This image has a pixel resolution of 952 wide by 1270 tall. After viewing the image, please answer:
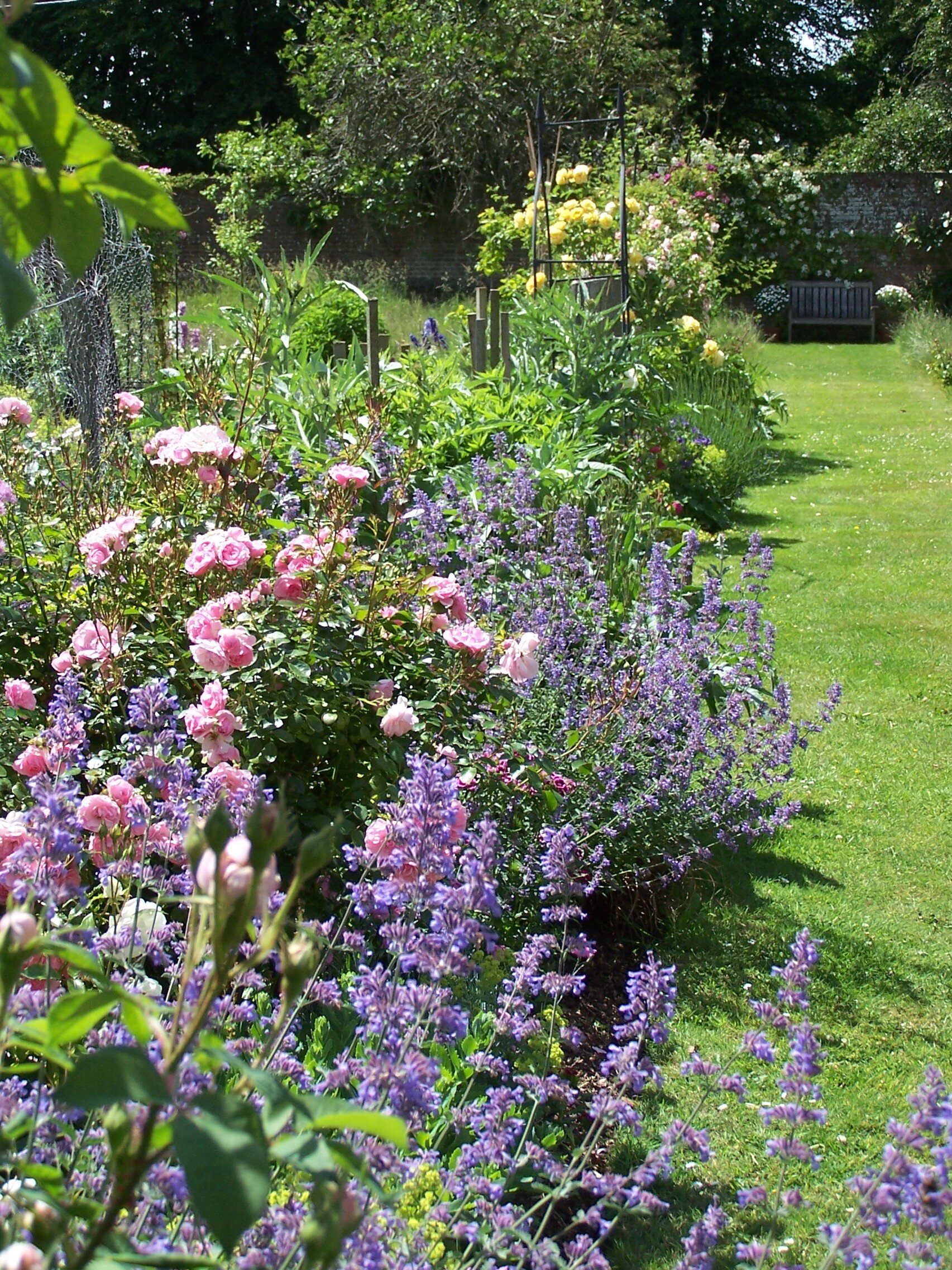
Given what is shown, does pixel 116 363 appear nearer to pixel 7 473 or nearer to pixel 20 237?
pixel 7 473

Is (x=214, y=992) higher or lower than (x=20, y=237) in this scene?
lower

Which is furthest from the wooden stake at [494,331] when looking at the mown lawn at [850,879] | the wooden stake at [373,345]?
the mown lawn at [850,879]

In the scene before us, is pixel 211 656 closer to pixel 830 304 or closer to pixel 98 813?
pixel 98 813

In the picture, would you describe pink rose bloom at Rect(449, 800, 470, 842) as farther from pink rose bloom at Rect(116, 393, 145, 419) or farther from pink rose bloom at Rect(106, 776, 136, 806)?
pink rose bloom at Rect(116, 393, 145, 419)

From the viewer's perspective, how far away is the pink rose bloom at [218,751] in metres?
1.99

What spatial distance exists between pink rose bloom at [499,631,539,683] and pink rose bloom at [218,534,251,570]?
53 centimetres

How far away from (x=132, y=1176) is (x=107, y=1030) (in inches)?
27.1

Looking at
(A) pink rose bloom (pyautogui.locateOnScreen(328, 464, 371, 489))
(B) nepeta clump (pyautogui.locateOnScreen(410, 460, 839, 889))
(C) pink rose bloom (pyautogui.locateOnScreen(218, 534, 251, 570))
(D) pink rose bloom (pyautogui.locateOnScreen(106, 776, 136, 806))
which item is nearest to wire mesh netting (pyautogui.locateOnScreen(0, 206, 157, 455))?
(B) nepeta clump (pyautogui.locateOnScreen(410, 460, 839, 889))

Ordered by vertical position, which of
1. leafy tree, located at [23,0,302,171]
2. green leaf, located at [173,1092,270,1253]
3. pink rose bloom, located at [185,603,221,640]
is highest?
leafy tree, located at [23,0,302,171]

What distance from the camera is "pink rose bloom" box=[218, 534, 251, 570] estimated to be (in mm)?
2334

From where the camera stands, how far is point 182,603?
8.35 ft

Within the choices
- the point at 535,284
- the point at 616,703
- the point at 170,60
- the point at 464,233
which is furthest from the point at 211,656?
the point at 170,60

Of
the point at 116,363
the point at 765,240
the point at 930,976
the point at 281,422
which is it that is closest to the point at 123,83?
the point at 765,240

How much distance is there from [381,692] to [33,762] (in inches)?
27.8
